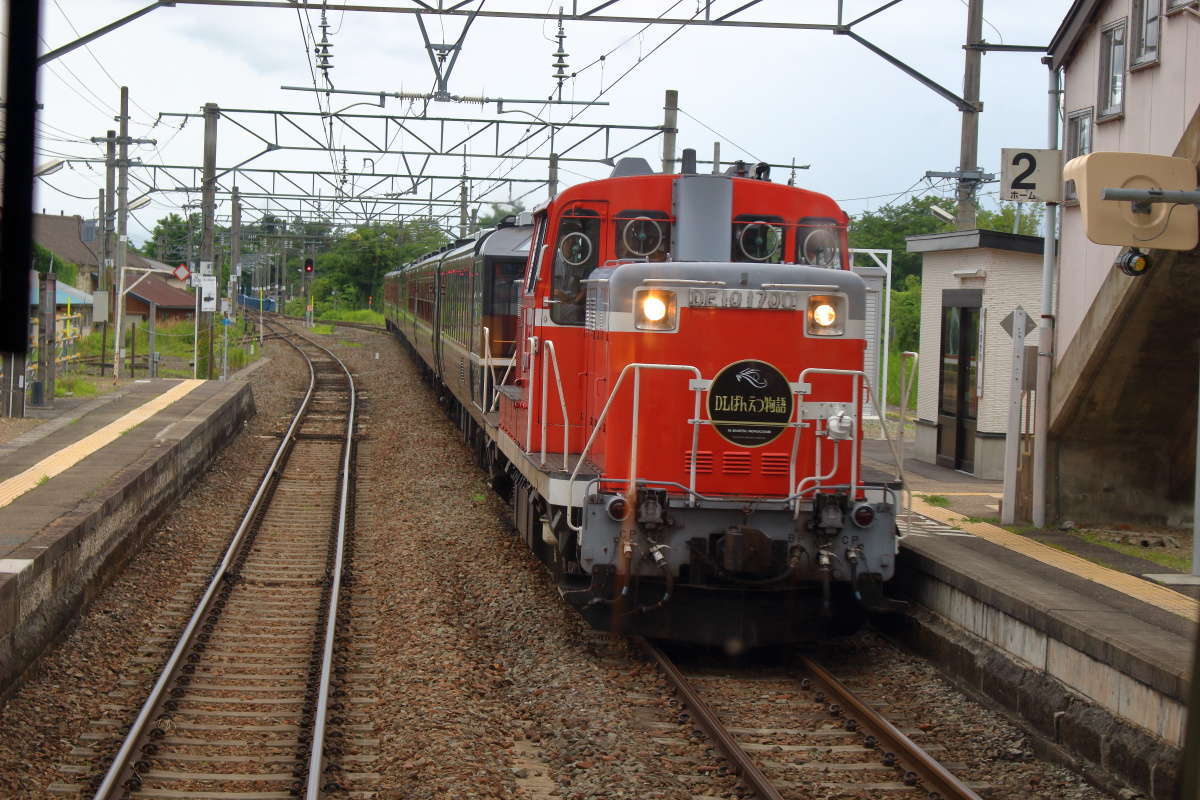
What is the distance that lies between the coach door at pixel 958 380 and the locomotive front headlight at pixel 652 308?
25.9 feet

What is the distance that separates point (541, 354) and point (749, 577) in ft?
8.27

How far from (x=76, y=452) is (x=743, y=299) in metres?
9.22

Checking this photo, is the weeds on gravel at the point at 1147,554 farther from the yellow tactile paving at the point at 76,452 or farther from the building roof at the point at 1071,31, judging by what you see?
the yellow tactile paving at the point at 76,452

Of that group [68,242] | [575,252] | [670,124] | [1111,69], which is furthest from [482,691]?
[68,242]

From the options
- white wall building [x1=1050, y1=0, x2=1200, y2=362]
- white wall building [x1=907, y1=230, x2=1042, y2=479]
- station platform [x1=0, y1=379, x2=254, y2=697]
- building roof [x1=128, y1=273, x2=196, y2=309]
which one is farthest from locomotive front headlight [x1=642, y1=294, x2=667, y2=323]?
building roof [x1=128, y1=273, x2=196, y2=309]

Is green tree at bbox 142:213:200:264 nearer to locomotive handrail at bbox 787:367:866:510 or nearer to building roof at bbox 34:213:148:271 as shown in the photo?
building roof at bbox 34:213:148:271

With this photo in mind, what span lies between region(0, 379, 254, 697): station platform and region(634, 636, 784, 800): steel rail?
4.13 metres

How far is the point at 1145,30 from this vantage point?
10234 millimetres

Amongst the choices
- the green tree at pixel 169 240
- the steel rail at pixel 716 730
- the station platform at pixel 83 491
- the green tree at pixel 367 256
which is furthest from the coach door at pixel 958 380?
the green tree at pixel 169 240

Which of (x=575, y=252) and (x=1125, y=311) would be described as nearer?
(x=575, y=252)

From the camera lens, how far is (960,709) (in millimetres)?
7863

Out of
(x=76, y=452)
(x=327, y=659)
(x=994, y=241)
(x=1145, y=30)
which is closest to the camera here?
(x=327, y=659)

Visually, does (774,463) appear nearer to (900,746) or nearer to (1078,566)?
(900,746)

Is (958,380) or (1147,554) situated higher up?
(958,380)
